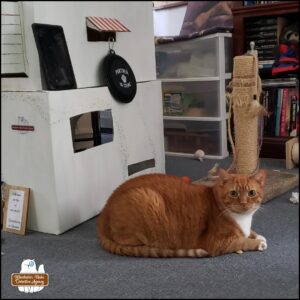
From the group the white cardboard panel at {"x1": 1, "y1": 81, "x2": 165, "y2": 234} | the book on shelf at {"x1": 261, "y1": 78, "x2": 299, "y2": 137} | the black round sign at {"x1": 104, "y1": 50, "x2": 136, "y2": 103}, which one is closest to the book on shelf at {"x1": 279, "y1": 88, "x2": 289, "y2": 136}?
the book on shelf at {"x1": 261, "y1": 78, "x2": 299, "y2": 137}

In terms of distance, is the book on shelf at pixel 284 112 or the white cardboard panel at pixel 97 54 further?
the white cardboard panel at pixel 97 54

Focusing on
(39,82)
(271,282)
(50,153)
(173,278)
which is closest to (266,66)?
(271,282)

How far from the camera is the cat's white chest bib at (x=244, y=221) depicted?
3.36 ft

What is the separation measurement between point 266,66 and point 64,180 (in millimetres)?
750

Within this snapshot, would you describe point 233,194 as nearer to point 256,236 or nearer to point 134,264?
point 256,236

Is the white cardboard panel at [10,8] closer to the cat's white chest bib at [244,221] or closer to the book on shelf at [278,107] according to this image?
the book on shelf at [278,107]

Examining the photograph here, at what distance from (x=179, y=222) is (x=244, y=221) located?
159 mm

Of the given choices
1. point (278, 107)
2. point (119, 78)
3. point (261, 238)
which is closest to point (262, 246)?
point (261, 238)

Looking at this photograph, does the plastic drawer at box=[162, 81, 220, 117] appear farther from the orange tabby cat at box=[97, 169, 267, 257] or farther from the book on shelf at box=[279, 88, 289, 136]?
the book on shelf at box=[279, 88, 289, 136]

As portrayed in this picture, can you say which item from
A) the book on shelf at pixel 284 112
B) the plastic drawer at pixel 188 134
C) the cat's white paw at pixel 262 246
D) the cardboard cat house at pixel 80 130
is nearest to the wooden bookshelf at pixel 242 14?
the book on shelf at pixel 284 112

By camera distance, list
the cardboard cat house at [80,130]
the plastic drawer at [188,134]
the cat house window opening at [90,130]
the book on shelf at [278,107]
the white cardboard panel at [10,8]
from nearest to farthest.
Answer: the white cardboard panel at [10,8], the book on shelf at [278,107], the cardboard cat house at [80,130], the cat house window opening at [90,130], the plastic drawer at [188,134]

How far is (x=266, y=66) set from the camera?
645 mm

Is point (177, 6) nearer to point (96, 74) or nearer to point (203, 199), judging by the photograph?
point (203, 199)

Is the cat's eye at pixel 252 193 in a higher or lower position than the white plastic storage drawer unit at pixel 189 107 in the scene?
lower
